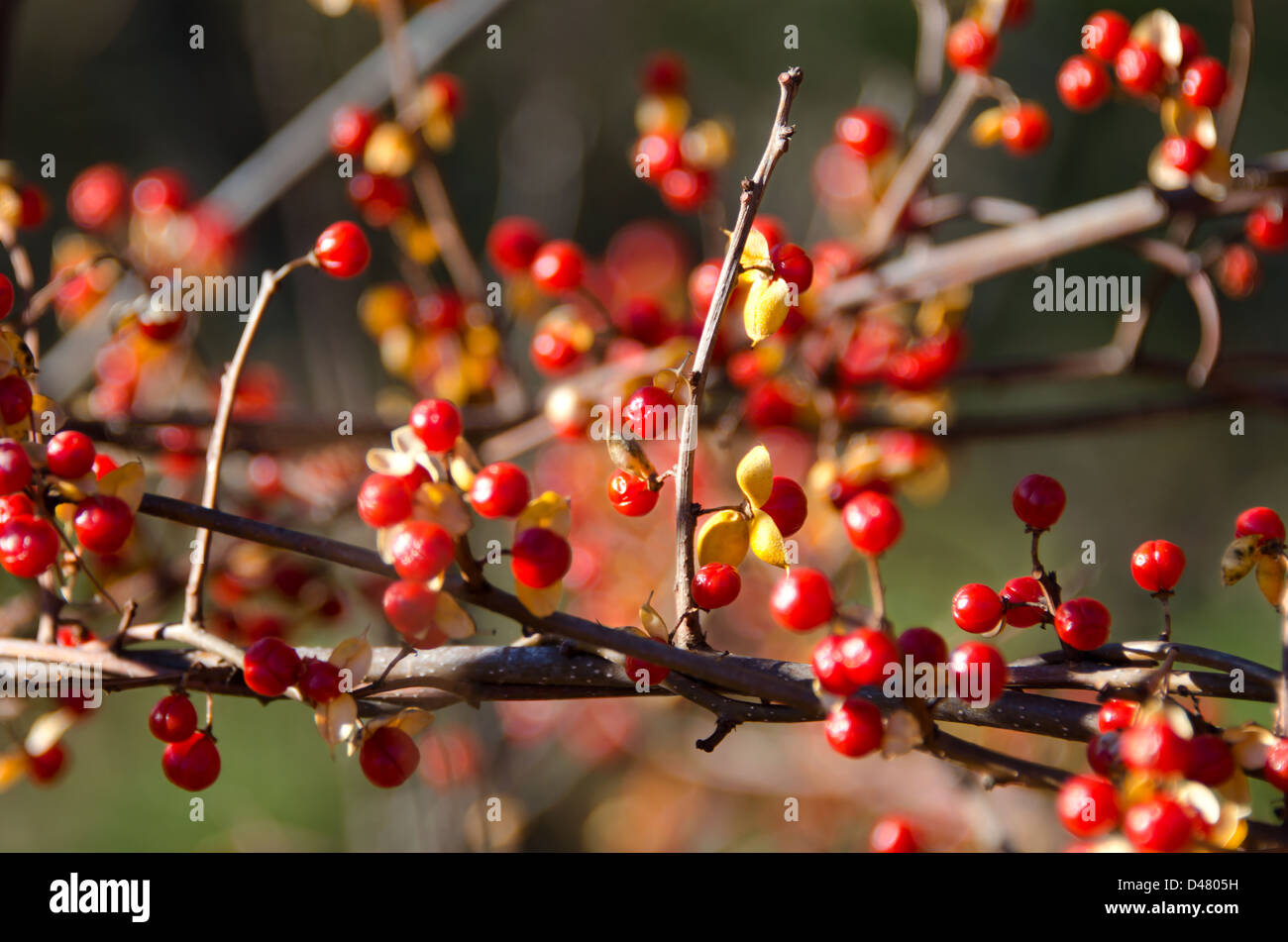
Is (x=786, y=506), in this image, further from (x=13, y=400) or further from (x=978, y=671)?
(x=13, y=400)

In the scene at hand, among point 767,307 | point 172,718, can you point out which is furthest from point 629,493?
point 172,718

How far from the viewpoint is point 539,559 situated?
24.6 inches

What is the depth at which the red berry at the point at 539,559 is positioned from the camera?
624mm

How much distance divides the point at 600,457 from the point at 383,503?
3.85 ft

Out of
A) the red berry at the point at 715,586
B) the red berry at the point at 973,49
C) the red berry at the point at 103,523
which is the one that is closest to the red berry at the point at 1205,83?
the red berry at the point at 973,49

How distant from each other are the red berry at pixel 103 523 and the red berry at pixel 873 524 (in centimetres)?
52

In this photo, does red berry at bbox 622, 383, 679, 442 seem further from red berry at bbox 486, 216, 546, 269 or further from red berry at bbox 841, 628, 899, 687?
red berry at bbox 486, 216, 546, 269

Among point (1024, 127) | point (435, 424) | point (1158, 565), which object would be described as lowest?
point (1158, 565)

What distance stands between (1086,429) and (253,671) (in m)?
1.16

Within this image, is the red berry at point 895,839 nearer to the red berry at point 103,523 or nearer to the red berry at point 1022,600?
the red berry at point 1022,600

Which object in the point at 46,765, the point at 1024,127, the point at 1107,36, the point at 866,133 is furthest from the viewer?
the point at 866,133

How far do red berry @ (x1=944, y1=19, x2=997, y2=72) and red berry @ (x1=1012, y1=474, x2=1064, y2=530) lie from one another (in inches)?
27.5

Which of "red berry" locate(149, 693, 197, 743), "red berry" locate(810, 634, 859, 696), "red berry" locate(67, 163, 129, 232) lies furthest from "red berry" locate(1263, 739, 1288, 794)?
"red berry" locate(67, 163, 129, 232)
